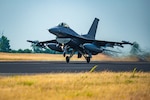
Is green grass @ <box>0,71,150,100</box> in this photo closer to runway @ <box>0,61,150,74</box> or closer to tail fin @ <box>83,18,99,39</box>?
runway @ <box>0,61,150,74</box>

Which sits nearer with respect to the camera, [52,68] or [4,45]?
[52,68]

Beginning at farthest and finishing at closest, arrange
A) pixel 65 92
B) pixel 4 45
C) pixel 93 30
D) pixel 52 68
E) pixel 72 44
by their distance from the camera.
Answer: pixel 4 45, pixel 93 30, pixel 72 44, pixel 52 68, pixel 65 92

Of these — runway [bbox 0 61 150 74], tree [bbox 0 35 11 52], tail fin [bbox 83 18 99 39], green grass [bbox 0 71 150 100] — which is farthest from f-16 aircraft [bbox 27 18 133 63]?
tree [bbox 0 35 11 52]

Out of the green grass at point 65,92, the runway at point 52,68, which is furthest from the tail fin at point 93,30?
the green grass at point 65,92

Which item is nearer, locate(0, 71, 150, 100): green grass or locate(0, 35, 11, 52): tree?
locate(0, 71, 150, 100): green grass

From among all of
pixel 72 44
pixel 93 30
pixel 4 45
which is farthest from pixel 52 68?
pixel 4 45

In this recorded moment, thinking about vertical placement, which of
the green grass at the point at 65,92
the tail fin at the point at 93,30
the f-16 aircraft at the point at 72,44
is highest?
the tail fin at the point at 93,30

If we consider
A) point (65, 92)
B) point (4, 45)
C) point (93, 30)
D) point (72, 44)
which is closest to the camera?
point (65, 92)

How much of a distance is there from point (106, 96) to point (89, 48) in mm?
35633

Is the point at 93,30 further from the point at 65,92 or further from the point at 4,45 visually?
the point at 4,45

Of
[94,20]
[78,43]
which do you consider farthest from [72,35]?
[94,20]

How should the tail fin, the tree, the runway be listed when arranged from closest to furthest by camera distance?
the runway < the tail fin < the tree

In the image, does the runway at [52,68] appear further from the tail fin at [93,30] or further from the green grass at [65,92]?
the tail fin at [93,30]

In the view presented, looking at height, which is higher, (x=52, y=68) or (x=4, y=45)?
(x=4, y=45)
